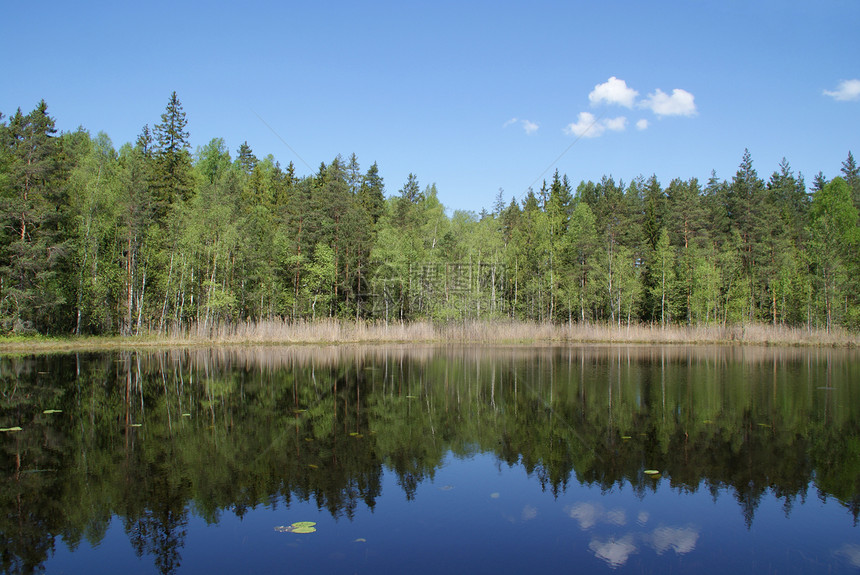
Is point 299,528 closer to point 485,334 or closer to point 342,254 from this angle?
point 485,334

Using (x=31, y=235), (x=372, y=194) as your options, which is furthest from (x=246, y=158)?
(x=31, y=235)

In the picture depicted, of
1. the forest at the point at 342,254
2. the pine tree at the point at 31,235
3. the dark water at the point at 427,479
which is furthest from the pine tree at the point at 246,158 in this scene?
the dark water at the point at 427,479

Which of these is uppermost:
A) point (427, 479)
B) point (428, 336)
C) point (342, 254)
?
point (342, 254)

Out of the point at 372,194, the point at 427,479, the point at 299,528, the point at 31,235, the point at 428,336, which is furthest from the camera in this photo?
the point at 372,194

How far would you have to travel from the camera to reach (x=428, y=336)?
32.6 m

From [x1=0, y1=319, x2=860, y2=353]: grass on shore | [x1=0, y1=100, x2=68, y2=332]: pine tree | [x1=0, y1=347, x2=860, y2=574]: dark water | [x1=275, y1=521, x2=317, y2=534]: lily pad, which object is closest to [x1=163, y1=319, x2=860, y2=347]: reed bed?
[x1=0, y1=319, x2=860, y2=353]: grass on shore

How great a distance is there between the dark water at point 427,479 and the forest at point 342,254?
20.3 m

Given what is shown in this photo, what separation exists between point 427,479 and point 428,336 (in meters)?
25.2

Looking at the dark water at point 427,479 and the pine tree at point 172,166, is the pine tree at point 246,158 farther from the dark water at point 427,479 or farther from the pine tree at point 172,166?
Answer: the dark water at point 427,479

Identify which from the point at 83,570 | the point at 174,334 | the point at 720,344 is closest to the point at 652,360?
the point at 720,344

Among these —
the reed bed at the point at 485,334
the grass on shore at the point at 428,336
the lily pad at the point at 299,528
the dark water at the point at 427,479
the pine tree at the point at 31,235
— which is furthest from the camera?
the reed bed at the point at 485,334

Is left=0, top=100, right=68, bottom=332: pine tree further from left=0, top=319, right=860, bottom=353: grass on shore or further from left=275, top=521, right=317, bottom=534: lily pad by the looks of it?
left=275, top=521, right=317, bottom=534: lily pad

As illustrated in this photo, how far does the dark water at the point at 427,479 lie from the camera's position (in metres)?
5.10

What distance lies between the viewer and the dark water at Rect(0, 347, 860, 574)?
510 centimetres
